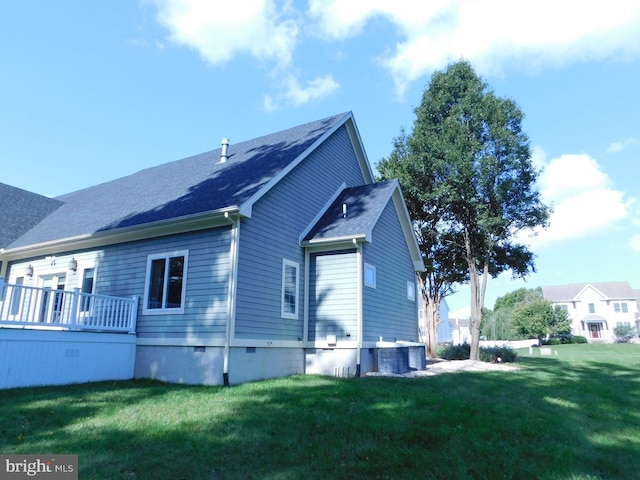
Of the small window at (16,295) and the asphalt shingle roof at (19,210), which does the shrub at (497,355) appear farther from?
the asphalt shingle roof at (19,210)

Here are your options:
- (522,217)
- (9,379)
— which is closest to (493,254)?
(522,217)

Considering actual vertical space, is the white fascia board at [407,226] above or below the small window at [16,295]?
above

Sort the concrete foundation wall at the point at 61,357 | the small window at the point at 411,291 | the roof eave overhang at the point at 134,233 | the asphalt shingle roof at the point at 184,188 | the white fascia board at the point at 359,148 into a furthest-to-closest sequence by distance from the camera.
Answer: the small window at the point at 411,291 → the white fascia board at the point at 359,148 → the asphalt shingle roof at the point at 184,188 → the roof eave overhang at the point at 134,233 → the concrete foundation wall at the point at 61,357

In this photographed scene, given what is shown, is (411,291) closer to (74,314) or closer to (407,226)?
(407,226)

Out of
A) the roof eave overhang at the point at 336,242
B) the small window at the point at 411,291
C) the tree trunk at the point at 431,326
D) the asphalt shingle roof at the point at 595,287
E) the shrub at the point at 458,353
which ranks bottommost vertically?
the shrub at the point at 458,353

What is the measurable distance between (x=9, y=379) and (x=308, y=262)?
754 centimetres

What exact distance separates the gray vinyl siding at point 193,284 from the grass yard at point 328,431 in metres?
1.68

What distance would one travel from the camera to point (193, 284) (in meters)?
10.6

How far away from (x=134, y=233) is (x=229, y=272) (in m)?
3.50

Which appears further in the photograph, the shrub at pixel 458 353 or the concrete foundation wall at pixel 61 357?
the shrub at pixel 458 353

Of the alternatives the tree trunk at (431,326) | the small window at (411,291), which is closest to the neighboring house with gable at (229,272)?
the small window at (411,291)

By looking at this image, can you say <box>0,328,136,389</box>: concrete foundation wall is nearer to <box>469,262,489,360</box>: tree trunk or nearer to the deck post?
the deck post

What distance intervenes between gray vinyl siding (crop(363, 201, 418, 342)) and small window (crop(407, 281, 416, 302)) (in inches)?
6.2

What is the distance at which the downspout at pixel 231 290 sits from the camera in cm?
957
